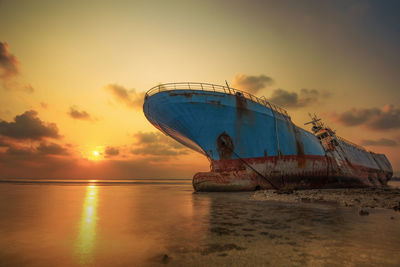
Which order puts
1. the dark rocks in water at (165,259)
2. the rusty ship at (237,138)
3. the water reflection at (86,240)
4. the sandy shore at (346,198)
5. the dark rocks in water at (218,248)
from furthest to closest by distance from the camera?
the rusty ship at (237,138) → the sandy shore at (346,198) → the dark rocks in water at (218,248) → the water reflection at (86,240) → the dark rocks in water at (165,259)

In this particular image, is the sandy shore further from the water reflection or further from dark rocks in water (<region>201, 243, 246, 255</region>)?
the water reflection

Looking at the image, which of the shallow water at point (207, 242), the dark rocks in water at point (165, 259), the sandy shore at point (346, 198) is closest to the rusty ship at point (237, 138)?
the sandy shore at point (346, 198)

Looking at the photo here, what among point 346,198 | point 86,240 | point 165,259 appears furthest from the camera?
point 346,198

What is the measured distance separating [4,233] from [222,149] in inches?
630

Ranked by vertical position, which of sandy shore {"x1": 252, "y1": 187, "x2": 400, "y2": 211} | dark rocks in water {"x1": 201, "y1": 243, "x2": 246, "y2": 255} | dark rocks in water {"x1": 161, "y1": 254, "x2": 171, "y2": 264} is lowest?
sandy shore {"x1": 252, "y1": 187, "x2": 400, "y2": 211}

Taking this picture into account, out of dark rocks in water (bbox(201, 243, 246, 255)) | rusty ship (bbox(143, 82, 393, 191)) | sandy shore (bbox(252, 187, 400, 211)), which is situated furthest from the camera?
rusty ship (bbox(143, 82, 393, 191))

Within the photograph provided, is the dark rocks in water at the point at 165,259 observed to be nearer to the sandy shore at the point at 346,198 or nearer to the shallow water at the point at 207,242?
the shallow water at the point at 207,242

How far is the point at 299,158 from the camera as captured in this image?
22.1 metres

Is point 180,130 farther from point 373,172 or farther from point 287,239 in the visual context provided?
point 373,172

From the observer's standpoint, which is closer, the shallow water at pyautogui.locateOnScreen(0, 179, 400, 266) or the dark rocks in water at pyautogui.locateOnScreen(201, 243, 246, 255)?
the shallow water at pyautogui.locateOnScreen(0, 179, 400, 266)

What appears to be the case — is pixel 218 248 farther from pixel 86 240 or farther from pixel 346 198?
pixel 346 198

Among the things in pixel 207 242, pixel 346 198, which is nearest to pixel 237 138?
pixel 346 198

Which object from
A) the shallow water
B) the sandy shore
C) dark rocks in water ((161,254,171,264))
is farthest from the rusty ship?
dark rocks in water ((161,254,171,264))

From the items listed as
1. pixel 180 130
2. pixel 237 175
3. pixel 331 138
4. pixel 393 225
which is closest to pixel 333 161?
pixel 331 138
